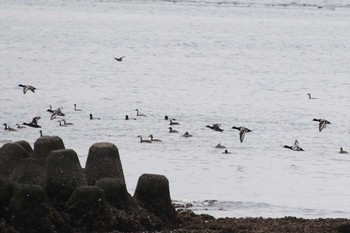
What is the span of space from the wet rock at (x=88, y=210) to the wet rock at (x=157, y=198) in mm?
853

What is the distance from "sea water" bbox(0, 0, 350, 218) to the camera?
21.2 m

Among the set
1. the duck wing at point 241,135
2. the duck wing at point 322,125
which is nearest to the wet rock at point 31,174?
the duck wing at point 241,135

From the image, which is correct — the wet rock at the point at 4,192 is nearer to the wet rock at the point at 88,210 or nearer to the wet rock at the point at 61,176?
the wet rock at the point at 61,176

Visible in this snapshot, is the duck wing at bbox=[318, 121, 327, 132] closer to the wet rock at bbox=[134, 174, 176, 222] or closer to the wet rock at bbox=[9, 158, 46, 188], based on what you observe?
the wet rock at bbox=[134, 174, 176, 222]

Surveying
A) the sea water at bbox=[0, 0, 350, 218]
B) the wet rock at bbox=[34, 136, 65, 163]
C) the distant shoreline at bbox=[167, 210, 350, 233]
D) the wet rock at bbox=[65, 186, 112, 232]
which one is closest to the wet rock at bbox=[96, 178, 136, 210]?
the wet rock at bbox=[65, 186, 112, 232]

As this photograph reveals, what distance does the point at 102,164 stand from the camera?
50.0ft

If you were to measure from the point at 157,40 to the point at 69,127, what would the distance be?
42774mm

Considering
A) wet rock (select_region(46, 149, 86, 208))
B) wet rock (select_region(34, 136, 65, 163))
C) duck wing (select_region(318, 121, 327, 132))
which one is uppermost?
duck wing (select_region(318, 121, 327, 132))

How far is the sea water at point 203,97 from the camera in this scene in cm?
2125

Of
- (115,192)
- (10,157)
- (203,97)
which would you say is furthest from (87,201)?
(203,97)

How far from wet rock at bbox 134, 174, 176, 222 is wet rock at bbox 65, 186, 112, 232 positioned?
85cm

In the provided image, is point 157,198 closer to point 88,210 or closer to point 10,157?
point 88,210

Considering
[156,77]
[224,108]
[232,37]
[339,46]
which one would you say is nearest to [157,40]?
[232,37]

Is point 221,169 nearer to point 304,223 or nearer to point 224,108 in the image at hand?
point 304,223
